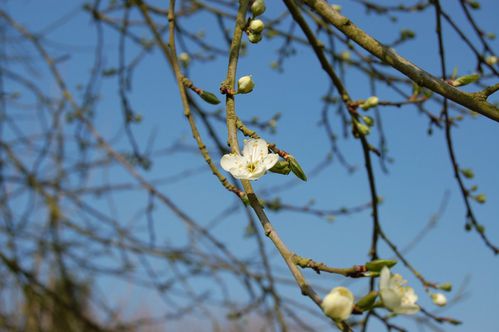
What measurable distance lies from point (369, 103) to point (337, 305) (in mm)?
862

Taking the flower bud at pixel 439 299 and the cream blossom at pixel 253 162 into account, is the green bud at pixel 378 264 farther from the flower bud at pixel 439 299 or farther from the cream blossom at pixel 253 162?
the flower bud at pixel 439 299

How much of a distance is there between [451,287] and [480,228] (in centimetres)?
38

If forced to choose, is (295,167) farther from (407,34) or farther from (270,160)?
(407,34)

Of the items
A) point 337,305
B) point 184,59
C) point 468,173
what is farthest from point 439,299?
point 184,59

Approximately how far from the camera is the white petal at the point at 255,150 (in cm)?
93

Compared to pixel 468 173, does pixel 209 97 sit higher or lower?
lower

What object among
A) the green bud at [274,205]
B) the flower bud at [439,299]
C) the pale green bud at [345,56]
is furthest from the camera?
the green bud at [274,205]


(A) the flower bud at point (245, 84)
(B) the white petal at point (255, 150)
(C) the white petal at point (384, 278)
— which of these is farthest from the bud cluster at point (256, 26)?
(C) the white petal at point (384, 278)

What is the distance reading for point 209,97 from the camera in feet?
3.53

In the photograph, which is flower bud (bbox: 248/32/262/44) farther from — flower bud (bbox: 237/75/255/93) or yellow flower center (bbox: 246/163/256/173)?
yellow flower center (bbox: 246/163/256/173)

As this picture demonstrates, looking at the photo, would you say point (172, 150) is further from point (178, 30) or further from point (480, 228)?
point (480, 228)

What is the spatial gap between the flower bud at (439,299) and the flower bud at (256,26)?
112 cm

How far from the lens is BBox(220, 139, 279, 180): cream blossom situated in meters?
0.94

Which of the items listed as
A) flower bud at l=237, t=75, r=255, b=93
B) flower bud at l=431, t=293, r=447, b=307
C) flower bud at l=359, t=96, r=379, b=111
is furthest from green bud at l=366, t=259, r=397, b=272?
flower bud at l=431, t=293, r=447, b=307
